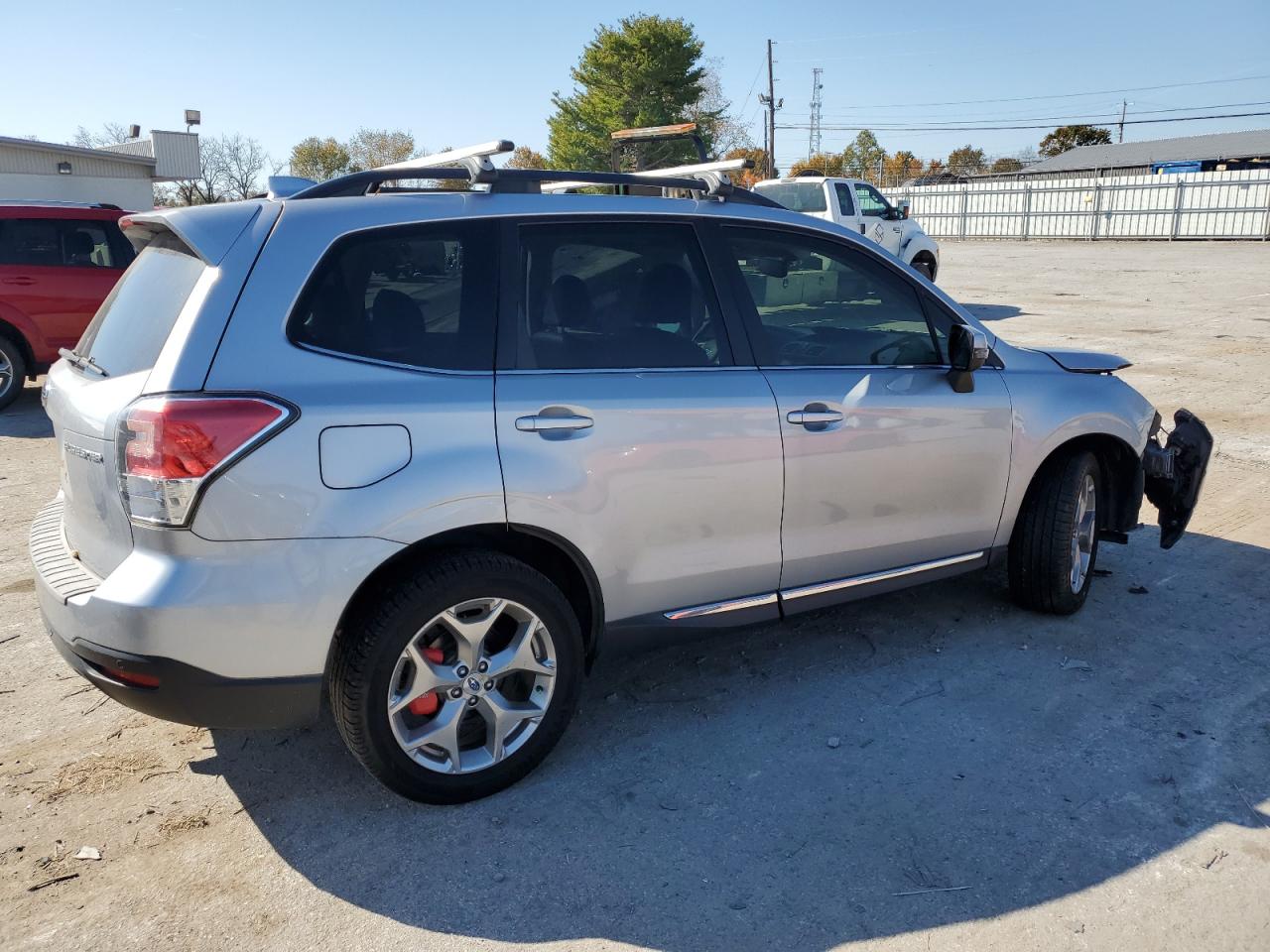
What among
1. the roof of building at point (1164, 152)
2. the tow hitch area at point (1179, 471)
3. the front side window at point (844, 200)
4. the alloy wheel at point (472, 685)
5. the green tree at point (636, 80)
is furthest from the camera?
the roof of building at point (1164, 152)

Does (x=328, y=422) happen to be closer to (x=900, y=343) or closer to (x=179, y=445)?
(x=179, y=445)

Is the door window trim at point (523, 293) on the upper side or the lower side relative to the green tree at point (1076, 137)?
lower

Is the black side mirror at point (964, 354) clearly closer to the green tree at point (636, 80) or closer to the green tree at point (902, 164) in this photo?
the green tree at point (636, 80)

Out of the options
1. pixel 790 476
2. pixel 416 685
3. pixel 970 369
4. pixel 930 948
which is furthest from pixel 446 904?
pixel 970 369

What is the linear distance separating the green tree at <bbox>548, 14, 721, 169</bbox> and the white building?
23619mm

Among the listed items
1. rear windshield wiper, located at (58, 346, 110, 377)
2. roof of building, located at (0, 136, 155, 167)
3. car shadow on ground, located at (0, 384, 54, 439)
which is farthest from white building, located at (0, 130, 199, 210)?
rear windshield wiper, located at (58, 346, 110, 377)

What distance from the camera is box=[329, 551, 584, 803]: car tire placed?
300cm

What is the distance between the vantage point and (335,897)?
2.85 m

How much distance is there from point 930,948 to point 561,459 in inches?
67.0

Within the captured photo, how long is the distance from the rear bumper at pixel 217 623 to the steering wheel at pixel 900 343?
6.92 ft

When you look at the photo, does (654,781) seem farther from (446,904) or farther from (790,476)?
(790,476)

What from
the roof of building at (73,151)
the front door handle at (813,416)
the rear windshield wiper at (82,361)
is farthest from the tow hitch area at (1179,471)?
the roof of building at (73,151)

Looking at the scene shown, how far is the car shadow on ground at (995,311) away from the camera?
53.8 feet

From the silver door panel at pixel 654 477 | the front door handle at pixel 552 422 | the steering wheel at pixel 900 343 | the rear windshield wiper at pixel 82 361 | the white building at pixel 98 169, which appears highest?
the white building at pixel 98 169
